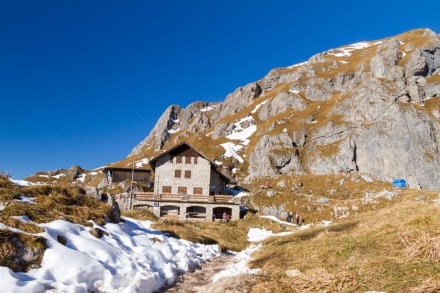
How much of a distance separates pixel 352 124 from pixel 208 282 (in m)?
101

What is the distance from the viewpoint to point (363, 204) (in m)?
44.2

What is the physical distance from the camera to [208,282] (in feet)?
38.5

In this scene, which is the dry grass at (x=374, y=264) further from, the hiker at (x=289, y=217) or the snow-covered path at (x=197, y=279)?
the hiker at (x=289, y=217)

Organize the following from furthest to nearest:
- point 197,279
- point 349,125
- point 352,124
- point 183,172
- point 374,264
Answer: point 349,125, point 352,124, point 183,172, point 197,279, point 374,264

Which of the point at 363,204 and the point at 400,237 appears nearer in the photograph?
the point at 400,237

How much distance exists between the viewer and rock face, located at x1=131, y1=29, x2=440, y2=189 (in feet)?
298

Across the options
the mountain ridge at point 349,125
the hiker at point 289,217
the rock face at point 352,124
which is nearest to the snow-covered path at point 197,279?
the hiker at point 289,217

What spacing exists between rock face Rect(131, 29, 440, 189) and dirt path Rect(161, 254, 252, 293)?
7112 cm

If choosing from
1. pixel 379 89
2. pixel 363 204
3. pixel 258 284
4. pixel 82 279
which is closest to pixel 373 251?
pixel 258 284

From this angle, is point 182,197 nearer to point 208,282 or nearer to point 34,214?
point 34,214

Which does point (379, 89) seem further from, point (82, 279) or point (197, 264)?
point (82, 279)

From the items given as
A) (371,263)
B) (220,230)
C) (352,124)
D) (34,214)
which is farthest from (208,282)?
(352,124)

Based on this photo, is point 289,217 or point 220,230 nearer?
point 220,230

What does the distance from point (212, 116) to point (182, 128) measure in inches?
1178
